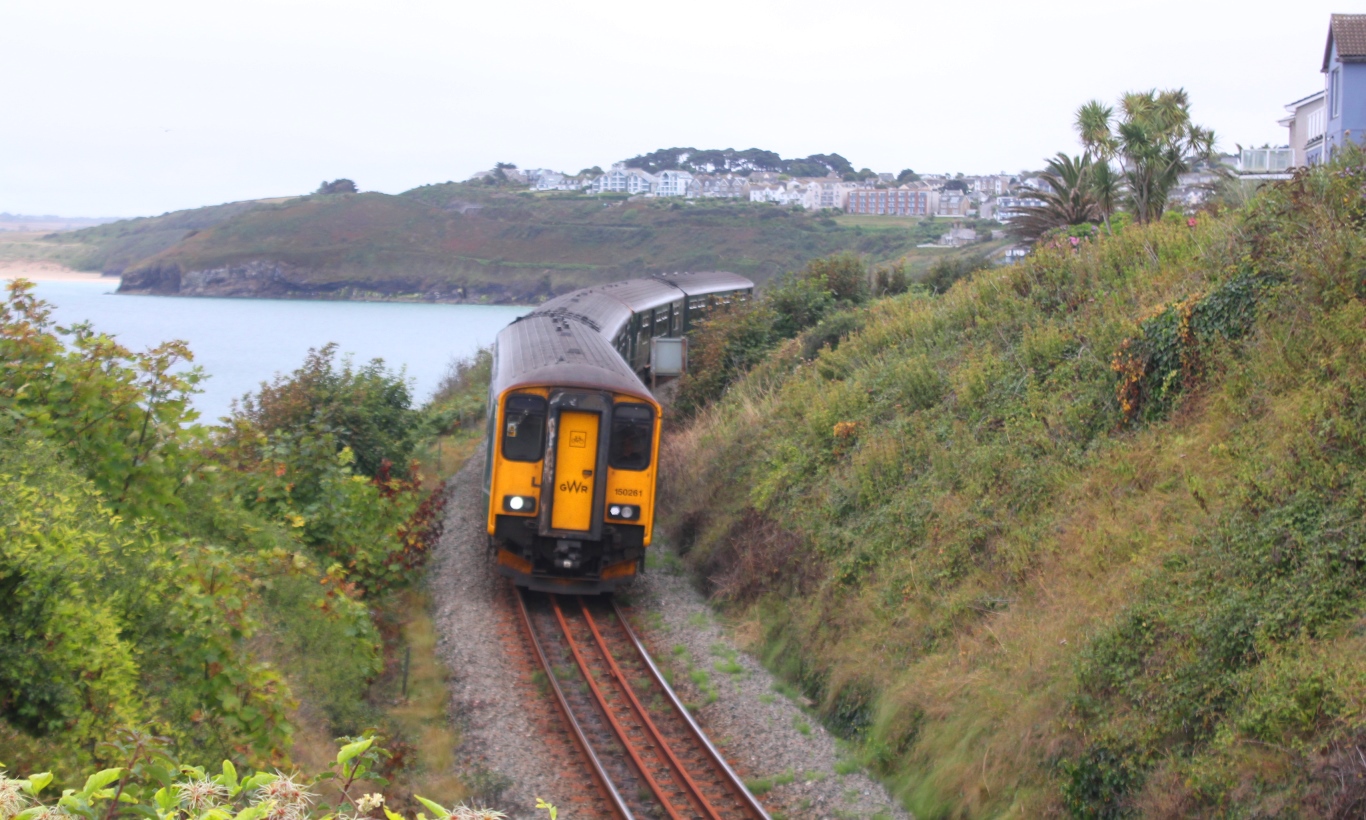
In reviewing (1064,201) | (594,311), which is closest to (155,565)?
(594,311)

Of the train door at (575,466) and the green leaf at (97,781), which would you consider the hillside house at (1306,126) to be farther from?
the green leaf at (97,781)

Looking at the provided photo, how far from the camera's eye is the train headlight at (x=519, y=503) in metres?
12.7

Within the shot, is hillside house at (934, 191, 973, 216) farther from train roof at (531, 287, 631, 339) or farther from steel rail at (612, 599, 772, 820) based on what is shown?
steel rail at (612, 599, 772, 820)

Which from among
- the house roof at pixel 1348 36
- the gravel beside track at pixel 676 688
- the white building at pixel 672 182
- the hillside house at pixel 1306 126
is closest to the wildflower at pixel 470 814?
the gravel beside track at pixel 676 688

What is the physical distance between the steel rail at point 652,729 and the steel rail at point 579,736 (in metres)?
0.56

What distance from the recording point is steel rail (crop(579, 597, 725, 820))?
8305 millimetres

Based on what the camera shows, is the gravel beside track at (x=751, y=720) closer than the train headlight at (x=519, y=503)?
Yes

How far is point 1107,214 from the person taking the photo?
19.8 meters

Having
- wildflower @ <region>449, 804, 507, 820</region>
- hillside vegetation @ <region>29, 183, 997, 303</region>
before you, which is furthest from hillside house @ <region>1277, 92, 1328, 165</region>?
wildflower @ <region>449, 804, 507, 820</region>

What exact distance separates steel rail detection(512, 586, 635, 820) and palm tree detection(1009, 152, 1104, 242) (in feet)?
48.8

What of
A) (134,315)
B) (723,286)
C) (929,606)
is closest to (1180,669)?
(929,606)

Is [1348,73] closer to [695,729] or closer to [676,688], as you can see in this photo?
[676,688]

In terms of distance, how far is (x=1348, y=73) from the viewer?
23.8m

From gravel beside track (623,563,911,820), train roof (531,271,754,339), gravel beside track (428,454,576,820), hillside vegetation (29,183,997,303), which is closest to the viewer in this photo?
gravel beside track (623,563,911,820)
